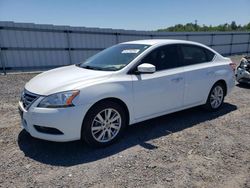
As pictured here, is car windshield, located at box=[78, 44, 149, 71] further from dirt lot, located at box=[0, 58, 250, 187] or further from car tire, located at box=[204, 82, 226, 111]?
car tire, located at box=[204, 82, 226, 111]

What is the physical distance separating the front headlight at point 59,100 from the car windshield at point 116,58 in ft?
2.94

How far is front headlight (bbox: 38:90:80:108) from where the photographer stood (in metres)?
2.93

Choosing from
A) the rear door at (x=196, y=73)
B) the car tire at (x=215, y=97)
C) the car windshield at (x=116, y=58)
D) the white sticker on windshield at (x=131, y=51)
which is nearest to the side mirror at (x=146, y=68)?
the car windshield at (x=116, y=58)

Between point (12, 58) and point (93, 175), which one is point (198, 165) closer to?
point (93, 175)

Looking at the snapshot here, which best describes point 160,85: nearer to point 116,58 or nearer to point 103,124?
point 116,58

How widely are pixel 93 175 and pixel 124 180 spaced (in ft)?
1.30

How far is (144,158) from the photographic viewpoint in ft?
10.1

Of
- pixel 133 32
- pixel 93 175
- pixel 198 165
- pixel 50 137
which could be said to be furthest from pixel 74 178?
pixel 133 32

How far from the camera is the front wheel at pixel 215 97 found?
15.8 feet

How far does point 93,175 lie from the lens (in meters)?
2.70

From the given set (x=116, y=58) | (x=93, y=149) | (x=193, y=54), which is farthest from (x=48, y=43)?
(x=93, y=149)

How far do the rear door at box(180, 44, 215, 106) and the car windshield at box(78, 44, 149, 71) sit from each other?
0.99m

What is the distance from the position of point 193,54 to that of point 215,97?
116 cm

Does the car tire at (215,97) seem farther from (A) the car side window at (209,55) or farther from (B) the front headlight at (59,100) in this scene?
(B) the front headlight at (59,100)
